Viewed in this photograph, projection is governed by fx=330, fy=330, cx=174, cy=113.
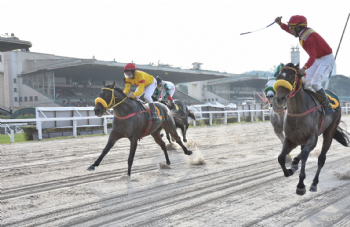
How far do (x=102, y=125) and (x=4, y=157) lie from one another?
680 centimetres

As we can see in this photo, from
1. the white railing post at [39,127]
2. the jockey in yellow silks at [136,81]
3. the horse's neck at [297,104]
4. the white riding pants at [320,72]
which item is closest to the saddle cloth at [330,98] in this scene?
the white riding pants at [320,72]

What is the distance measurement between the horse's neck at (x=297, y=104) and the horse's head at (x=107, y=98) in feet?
9.49

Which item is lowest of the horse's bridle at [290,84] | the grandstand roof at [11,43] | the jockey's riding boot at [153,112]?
the jockey's riding boot at [153,112]

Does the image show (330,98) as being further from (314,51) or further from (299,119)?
(299,119)

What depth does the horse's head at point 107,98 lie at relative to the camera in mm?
5438

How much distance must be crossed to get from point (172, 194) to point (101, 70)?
34.2 metres

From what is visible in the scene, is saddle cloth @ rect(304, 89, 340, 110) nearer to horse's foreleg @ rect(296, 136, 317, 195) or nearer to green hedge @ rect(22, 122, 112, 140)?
horse's foreleg @ rect(296, 136, 317, 195)

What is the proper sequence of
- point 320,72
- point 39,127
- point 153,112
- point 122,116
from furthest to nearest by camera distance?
point 39,127 → point 153,112 → point 122,116 → point 320,72

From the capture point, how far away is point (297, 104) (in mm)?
4320

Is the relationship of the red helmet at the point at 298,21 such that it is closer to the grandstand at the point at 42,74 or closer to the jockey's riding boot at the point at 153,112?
the jockey's riding boot at the point at 153,112

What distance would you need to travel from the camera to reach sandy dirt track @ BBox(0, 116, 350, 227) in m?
3.26

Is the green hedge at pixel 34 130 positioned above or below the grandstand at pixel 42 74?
below

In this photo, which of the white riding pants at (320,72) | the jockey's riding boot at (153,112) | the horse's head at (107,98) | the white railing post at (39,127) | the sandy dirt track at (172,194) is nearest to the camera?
the sandy dirt track at (172,194)

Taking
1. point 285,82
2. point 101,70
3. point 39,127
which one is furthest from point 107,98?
point 101,70
